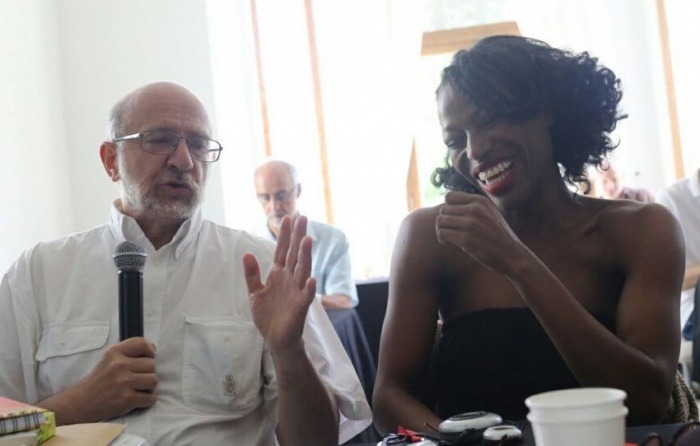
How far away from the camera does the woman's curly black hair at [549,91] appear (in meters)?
1.65

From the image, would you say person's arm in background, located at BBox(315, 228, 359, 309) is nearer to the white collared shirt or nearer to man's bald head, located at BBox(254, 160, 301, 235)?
man's bald head, located at BBox(254, 160, 301, 235)

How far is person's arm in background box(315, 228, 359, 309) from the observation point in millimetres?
4105

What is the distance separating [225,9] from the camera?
5523 mm

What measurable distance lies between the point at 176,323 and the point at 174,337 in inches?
1.2

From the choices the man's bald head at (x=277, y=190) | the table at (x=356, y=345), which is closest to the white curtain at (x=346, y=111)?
the man's bald head at (x=277, y=190)

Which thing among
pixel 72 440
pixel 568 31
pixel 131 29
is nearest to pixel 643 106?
pixel 568 31

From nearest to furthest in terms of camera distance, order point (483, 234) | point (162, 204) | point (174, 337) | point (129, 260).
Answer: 1. point (483, 234)
2. point (129, 260)
3. point (174, 337)
4. point (162, 204)

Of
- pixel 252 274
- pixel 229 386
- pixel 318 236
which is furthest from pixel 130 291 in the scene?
pixel 318 236

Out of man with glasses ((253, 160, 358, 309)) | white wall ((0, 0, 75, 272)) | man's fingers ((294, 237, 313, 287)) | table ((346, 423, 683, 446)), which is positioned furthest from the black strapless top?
white wall ((0, 0, 75, 272))

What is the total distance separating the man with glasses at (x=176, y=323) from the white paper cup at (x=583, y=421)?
27.4 inches

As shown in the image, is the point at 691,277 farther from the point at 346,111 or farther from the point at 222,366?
the point at 346,111

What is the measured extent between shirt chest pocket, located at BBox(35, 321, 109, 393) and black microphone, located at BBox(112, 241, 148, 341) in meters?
0.22

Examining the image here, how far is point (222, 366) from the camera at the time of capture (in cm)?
169

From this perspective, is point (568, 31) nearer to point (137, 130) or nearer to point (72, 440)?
point (137, 130)
